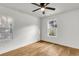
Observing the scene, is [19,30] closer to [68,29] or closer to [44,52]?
[44,52]

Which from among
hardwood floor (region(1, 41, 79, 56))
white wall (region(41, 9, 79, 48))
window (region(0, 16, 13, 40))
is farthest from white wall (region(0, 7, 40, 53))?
Answer: white wall (region(41, 9, 79, 48))

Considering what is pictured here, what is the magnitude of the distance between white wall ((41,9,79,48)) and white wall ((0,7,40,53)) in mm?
1367

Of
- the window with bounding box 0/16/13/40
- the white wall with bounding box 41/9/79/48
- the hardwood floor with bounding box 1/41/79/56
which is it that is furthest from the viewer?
the white wall with bounding box 41/9/79/48

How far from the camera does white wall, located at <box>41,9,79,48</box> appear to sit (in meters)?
2.97

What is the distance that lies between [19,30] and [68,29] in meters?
2.16

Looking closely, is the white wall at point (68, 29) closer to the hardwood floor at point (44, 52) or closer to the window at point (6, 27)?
the hardwood floor at point (44, 52)

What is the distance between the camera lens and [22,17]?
3.33m

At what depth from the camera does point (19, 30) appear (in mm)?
3143

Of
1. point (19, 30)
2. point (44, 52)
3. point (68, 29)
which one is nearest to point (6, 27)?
point (19, 30)

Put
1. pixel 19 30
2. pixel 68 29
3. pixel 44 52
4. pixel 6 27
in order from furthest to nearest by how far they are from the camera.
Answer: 1. pixel 68 29
2. pixel 19 30
3. pixel 6 27
4. pixel 44 52

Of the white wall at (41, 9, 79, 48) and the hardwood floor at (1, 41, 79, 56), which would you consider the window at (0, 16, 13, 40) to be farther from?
the white wall at (41, 9, 79, 48)

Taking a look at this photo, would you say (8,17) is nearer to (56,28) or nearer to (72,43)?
(56,28)

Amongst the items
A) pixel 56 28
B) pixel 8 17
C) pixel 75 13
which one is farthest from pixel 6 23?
pixel 75 13

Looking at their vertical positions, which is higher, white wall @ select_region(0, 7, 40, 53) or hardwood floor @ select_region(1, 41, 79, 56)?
white wall @ select_region(0, 7, 40, 53)
